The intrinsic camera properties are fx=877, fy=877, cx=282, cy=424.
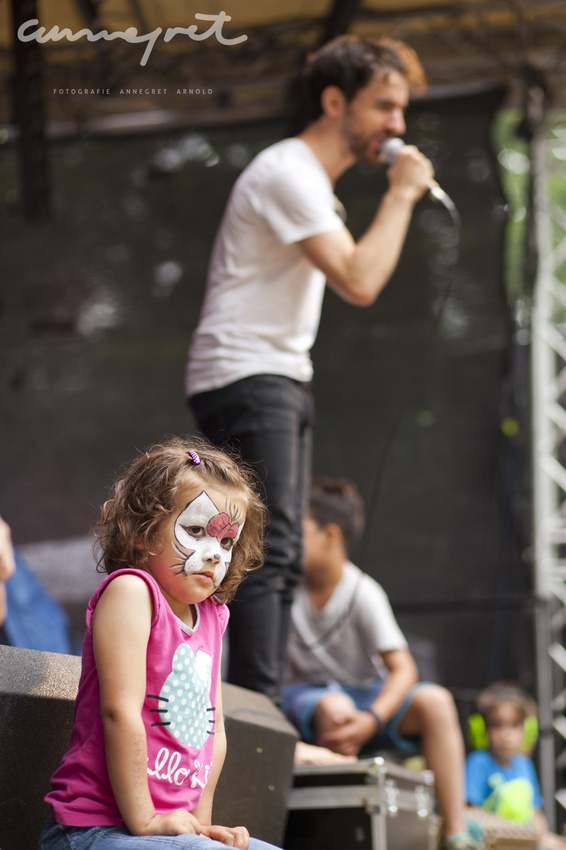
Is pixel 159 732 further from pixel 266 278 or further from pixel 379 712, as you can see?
pixel 379 712

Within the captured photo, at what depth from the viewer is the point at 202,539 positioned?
1.27 m

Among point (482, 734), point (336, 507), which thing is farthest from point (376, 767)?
point (482, 734)

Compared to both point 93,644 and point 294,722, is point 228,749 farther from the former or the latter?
point 294,722

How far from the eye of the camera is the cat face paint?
1.25 m

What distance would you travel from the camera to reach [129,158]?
4.54 meters

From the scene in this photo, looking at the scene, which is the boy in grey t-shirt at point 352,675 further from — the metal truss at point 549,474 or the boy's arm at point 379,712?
the metal truss at point 549,474

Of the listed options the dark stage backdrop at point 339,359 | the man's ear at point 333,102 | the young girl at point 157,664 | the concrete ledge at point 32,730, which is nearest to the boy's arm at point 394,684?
the concrete ledge at point 32,730

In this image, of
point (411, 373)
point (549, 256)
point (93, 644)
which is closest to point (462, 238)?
point (549, 256)

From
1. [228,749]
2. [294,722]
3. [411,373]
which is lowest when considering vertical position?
[294,722]

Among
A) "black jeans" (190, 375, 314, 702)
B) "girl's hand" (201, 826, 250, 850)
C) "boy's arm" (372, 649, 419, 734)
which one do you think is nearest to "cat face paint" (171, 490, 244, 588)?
"girl's hand" (201, 826, 250, 850)

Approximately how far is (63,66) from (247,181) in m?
2.75

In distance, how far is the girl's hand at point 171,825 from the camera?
1.11 metres

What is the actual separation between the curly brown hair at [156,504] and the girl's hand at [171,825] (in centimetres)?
33

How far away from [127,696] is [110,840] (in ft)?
0.57
